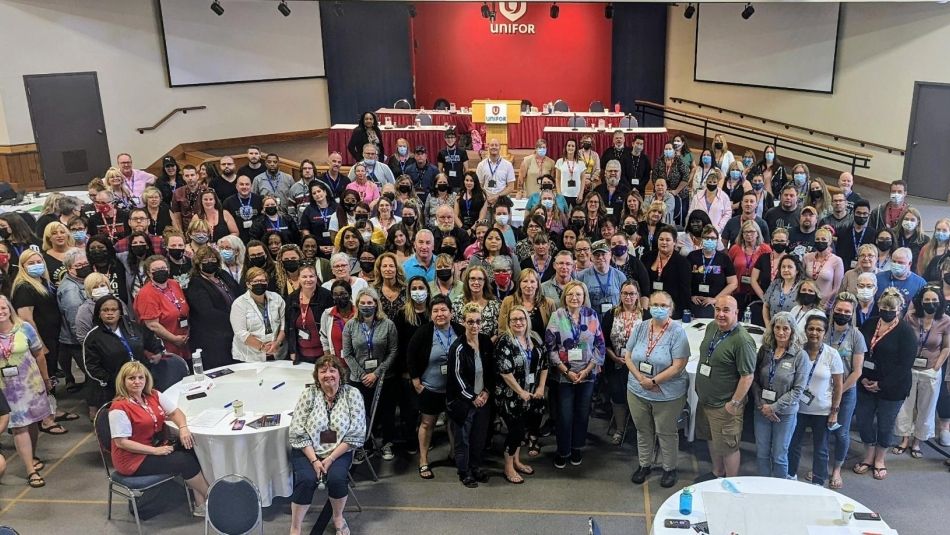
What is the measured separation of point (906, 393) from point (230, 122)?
13.8 m

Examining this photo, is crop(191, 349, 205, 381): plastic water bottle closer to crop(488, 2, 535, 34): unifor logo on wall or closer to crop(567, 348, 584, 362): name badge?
crop(567, 348, 584, 362): name badge

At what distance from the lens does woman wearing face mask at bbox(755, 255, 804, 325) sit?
19.7 ft

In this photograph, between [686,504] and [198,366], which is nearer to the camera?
[686,504]

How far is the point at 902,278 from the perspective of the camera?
631 centimetres

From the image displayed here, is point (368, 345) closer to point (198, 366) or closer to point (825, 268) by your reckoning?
point (198, 366)

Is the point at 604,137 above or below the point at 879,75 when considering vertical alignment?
below

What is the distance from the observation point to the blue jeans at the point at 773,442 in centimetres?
512

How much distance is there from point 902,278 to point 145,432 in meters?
6.05

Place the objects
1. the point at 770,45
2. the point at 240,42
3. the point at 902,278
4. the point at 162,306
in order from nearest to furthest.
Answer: the point at 162,306
the point at 902,278
the point at 770,45
the point at 240,42

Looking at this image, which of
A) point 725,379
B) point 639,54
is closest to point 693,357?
point 725,379

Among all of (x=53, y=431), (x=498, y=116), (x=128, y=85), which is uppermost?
(x=128, y=85)

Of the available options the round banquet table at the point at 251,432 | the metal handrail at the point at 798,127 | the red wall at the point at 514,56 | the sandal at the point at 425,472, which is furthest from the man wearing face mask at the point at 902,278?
the red wall at the point at 514,56

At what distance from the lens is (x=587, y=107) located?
59.0 ft

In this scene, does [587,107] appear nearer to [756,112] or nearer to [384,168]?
[756,112]
